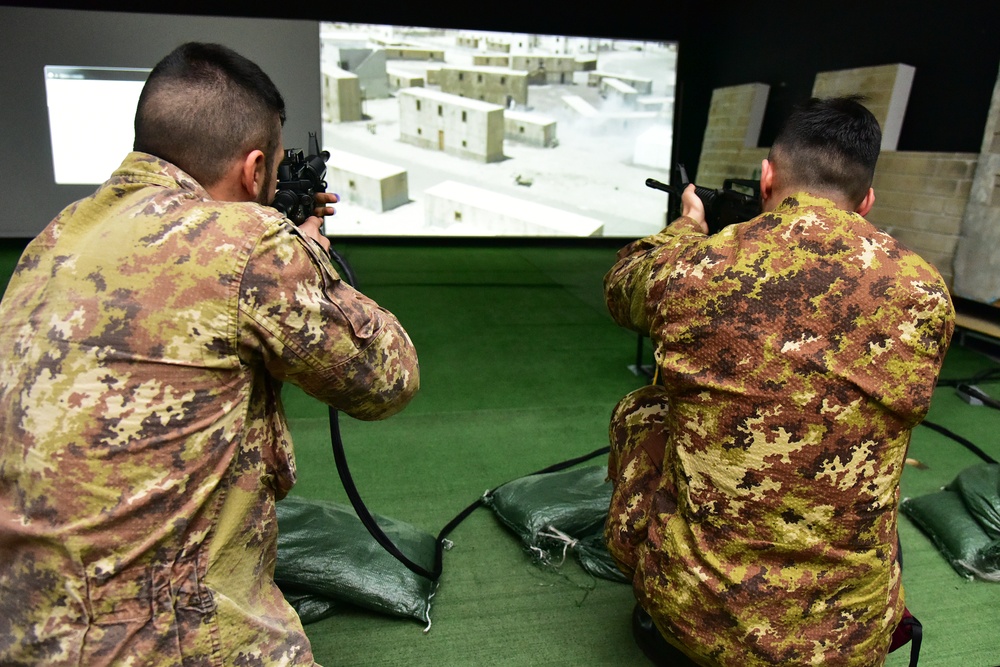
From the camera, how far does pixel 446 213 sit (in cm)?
723

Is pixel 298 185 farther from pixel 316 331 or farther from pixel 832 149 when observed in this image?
pixel 832 149

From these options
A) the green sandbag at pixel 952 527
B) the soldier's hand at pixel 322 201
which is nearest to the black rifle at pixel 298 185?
the soldier's hand at pixel 322 201

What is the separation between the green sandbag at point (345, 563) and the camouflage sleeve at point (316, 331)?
29.8 inches

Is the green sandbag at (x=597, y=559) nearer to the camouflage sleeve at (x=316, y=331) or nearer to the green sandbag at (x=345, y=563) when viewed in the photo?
the green sandbag at (x=345, y=563)

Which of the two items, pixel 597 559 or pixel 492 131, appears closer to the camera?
pixel 597 559

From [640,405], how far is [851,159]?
2.14 ft

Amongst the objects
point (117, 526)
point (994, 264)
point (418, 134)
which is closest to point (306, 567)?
point (117, 526)

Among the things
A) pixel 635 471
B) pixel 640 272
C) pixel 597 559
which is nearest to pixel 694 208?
pixel 640 272

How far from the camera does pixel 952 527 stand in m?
2.10

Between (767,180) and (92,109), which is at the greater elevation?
(767,180)

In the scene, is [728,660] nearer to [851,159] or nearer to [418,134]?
[851,159]

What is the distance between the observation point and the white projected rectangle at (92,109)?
557 cm

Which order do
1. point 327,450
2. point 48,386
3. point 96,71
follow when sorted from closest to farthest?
point 48,386 → point 327,450 → point 96,71

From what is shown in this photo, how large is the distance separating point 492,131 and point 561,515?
5.87 metres
